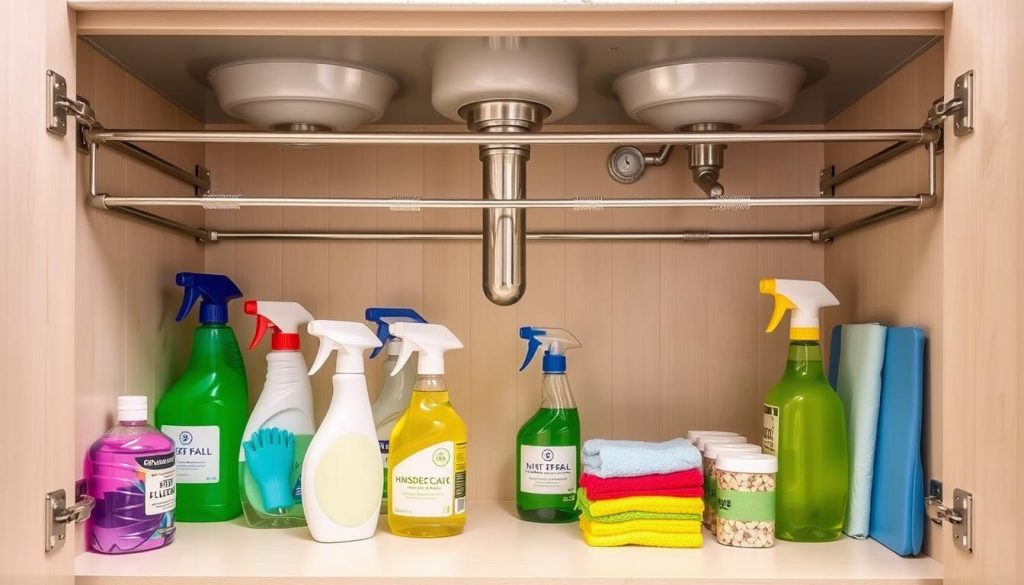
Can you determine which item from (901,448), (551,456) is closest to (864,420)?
(901,448)

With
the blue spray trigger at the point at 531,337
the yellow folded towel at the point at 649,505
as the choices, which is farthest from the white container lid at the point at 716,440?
the blue spray trigger at the point at 531,337

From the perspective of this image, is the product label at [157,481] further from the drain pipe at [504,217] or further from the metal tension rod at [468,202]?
the drain pipe at [504,217]

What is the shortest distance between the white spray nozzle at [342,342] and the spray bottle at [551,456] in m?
0.24

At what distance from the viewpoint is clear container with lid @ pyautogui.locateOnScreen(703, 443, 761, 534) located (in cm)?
104

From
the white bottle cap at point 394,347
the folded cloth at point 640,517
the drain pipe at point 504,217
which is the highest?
the drain pipe at point 504,217

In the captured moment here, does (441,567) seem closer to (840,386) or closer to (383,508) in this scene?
(383,508)

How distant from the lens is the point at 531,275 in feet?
4.43

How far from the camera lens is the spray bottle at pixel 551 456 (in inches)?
44.6

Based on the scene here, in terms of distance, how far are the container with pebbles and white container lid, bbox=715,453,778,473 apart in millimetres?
44

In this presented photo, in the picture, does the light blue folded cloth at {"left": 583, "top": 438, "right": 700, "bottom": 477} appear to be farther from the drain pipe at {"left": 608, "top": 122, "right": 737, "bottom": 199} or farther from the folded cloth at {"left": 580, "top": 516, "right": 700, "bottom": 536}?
the drain pipe at {"left": 608, "top": 122, "right": 737, "bottom": 199}

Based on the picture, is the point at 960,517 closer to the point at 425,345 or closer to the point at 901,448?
the point at 901,448
